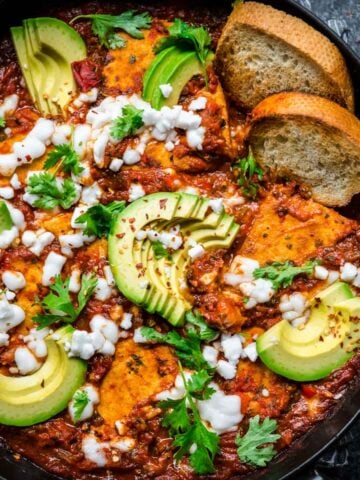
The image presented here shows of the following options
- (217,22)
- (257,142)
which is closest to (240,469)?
(257,142)

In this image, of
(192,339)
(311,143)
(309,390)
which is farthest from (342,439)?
(311,143)

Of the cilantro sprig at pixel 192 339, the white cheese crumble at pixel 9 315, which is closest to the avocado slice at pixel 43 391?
the white cheese crumble at pixel 9 315

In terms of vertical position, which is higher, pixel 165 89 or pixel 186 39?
pixel 186 39

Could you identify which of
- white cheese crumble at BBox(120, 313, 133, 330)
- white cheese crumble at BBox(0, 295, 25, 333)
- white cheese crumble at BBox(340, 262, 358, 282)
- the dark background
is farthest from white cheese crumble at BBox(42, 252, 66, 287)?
the dark background

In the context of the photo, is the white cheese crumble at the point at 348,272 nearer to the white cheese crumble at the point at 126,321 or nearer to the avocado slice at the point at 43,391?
the white cheese crumble at the point at 126,321

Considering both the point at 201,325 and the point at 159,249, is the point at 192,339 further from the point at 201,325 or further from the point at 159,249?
the point at 159,249

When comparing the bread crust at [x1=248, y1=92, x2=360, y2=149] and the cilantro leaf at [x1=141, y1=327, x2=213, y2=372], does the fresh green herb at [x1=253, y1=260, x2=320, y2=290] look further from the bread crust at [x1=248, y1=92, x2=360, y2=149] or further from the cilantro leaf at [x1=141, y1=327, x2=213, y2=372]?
the bread crust at [x1=248, y1=92, x2=360, y2=149]

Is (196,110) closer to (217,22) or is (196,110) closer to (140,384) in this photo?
(217,22)
